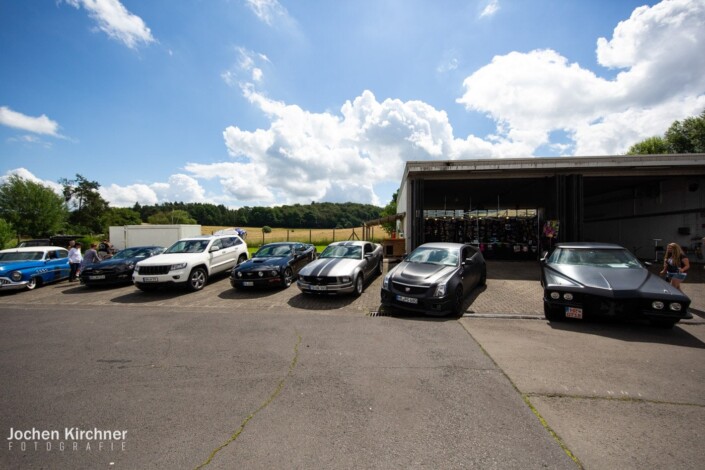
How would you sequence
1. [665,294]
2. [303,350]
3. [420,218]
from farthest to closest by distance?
[420,218], [665,294], [303,350]

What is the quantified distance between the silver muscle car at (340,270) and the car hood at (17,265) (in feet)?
31.0

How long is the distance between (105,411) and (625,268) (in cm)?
846

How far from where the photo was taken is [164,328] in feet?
17.5

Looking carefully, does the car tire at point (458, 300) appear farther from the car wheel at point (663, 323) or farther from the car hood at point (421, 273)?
the car wheel at point (663, 323)

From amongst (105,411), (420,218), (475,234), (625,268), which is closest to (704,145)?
(475,234)

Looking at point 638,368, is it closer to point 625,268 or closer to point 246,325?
point 625,268

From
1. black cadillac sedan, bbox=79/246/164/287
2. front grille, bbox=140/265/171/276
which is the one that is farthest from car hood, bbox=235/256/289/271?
black cadillac sedan, bbox=79/246/164/287

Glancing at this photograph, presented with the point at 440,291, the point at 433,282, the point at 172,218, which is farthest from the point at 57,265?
the point at 172,218

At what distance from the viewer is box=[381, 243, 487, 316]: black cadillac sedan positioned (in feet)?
19.3

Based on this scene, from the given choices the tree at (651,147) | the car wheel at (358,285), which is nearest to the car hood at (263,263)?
the car wheel at (358,285)

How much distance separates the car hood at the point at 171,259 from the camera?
8414mm

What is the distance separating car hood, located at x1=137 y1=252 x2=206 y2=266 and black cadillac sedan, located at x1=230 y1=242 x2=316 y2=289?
1.56 m

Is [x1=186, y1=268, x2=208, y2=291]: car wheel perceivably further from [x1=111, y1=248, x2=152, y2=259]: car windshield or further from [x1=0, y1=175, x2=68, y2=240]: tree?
[x1=0, y1=175, x2=68, y2=240]: tree

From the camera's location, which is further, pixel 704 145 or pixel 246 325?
pixel 704 145
